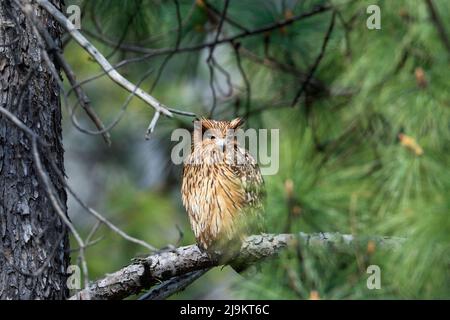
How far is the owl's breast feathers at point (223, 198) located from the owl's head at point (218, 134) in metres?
0.06

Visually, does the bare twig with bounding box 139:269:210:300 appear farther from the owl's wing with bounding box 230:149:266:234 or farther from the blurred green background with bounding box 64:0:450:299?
the owl's wing with bounding box 230:149:266:234

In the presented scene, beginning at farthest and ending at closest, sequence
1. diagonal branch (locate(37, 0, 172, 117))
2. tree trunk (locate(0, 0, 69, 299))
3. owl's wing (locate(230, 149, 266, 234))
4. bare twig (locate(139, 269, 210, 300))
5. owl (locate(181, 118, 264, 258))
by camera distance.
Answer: owl's wing (locate(230, 149, 266, 234)), owl (locate(181, 118, 264, 258)), bare twig (locate(139, 269, 210, 300)), tree trunk (locate(0, 0, 69, 299)), diagonal branch (locate(37, 0, 172, 117))

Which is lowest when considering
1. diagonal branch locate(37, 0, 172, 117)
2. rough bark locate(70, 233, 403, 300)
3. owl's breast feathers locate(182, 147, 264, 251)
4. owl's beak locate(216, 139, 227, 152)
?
rough bark locate(70, 233, 403, 300)

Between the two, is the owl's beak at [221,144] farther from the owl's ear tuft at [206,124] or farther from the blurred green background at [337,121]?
the blurred green background at [337,121]

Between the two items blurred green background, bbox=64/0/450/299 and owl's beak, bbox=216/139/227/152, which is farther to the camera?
owl's beak, bbox=216/139/227/152

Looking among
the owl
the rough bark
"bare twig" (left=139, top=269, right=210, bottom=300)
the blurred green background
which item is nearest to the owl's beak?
the owl

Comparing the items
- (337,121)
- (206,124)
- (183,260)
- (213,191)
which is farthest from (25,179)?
(337,121)

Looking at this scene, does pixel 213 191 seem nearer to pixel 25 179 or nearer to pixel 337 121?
pixel 25 179

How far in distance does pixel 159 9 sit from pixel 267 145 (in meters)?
0.84

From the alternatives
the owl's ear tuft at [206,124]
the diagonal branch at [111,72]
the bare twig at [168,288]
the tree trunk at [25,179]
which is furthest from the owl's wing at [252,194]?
the diagonal branch at [111,72]

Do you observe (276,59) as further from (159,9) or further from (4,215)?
(4,215)

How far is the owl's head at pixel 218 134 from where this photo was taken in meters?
3.39

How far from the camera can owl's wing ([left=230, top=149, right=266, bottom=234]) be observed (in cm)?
336

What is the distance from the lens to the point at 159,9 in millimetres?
4219
